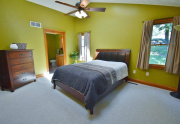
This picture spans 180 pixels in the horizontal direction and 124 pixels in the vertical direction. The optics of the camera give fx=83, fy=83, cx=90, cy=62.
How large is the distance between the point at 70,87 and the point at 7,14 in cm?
311

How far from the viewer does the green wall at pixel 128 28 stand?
255 cm

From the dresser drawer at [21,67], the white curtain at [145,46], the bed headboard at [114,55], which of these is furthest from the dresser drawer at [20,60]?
the white curtain at [145,46]

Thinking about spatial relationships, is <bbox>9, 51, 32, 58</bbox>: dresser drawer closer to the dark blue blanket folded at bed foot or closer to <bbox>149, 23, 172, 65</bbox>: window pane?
the dark blue blanket folded at bed foot

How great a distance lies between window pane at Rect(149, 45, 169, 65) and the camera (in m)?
2.57

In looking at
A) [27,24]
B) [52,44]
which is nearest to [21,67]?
[27,24]

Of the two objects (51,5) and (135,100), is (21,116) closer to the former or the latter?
(135,100)

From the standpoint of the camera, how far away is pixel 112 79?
2.08 m

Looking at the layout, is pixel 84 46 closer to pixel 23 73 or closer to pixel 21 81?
pixel 23 73

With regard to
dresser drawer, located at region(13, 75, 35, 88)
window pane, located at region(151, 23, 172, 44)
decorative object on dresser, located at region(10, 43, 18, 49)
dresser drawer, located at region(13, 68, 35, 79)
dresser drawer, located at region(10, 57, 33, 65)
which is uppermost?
window pane, located at region(151, 23, 172, 44)

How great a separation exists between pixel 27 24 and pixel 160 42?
4.63 meters

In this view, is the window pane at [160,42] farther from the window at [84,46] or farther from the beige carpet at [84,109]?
the window at [84,46]

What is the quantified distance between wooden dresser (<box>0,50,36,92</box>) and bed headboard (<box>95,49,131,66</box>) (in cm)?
274

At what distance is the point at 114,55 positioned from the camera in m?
3.38

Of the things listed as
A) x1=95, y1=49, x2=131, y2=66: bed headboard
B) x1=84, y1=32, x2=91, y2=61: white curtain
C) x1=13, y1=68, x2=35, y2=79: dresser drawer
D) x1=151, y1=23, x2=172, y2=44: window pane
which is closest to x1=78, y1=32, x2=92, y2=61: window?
x1=84, y1=32, x2=91, y2=61: white curtain
